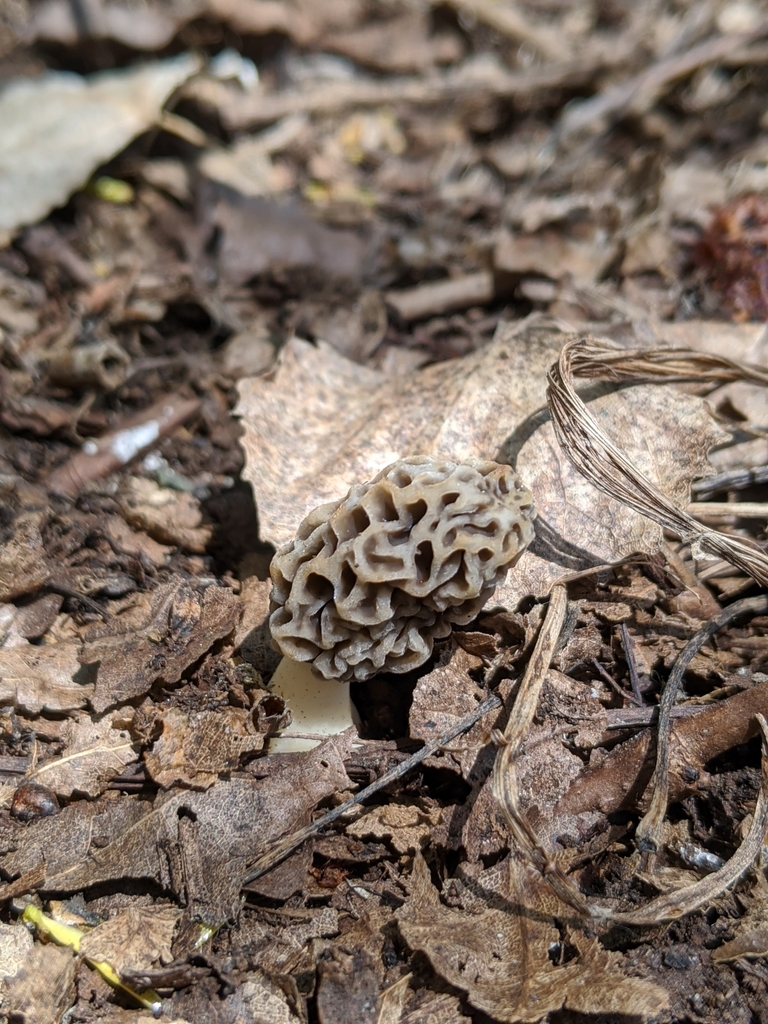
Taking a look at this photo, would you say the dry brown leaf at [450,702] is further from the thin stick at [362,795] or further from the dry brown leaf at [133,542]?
the dry brown leaf at [133,542]

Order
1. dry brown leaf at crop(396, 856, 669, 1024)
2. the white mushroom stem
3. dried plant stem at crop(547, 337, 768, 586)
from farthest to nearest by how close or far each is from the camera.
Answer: the white mushroom stem < dried plant stem at crop(547, 337, 768, 586) < dry brown leaf at crop(396, 856, 669, 1024)

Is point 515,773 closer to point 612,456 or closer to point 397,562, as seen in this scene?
point 397,562

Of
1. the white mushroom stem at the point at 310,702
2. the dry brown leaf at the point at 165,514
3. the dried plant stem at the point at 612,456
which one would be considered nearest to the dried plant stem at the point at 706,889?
the dried plant stem at the point at 612,456

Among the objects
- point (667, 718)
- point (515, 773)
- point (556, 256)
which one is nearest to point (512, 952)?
point (515, 773)

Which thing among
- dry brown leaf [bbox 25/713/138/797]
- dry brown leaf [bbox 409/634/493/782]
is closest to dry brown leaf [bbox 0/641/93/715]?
dry brown leaf [bbox 25/713/138/797]

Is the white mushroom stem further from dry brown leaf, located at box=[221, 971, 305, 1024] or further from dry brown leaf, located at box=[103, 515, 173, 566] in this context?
dry brown leaf, located at box=[103, 515, 173, 566]

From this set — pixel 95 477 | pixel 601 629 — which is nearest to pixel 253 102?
pixel 95 477
